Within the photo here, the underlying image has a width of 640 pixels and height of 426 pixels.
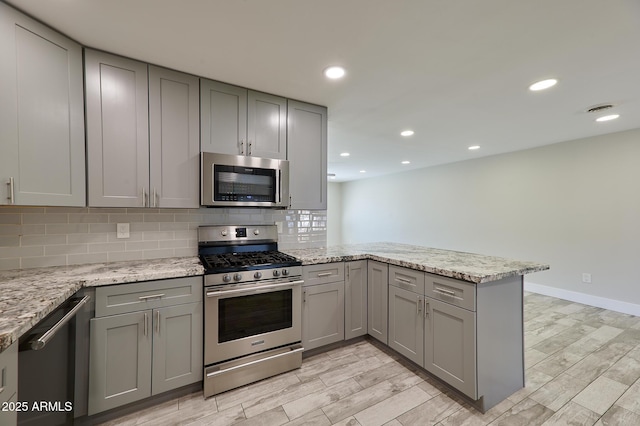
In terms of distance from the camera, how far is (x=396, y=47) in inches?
68.9

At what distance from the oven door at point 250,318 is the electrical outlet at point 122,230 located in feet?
3.05

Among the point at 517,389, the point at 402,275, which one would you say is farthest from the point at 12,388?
the point at 517,389

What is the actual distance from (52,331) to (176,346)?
2.65ft

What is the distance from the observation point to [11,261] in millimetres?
1846

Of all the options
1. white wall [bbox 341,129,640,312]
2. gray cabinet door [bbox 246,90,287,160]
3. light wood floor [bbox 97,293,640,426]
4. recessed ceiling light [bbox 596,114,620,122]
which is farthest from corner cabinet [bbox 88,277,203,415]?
white wall [bbox 341,129,640,312]

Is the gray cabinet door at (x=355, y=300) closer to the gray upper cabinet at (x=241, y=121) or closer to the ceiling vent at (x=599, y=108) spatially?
the gray upper cabinet at (x=241, y=121)

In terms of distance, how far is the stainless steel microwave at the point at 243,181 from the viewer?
220 cm

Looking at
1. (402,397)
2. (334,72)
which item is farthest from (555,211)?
(334,72)

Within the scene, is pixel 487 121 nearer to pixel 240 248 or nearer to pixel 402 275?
pixel 402 275

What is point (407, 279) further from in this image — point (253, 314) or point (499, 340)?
point (253, 314)

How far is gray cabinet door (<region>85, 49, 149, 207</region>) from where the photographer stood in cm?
185

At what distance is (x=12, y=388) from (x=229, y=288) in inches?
43.0

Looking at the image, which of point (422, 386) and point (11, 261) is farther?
point (422, 386)

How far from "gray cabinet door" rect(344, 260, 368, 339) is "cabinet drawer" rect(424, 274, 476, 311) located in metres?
0.72
